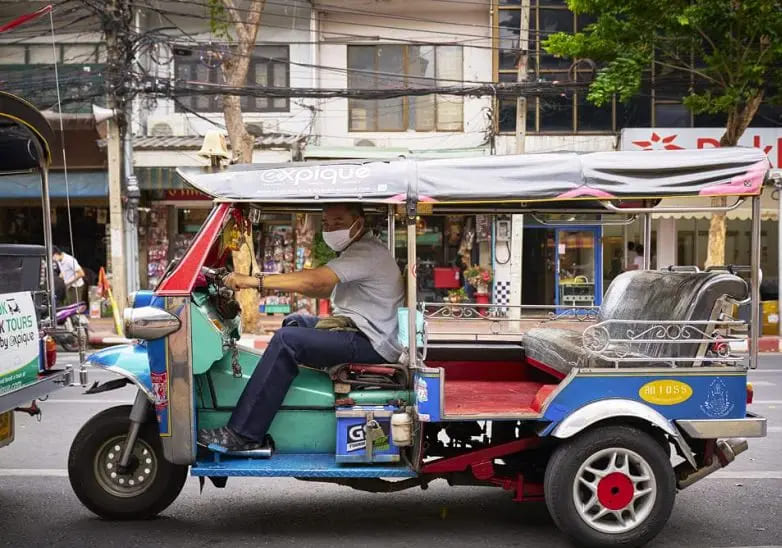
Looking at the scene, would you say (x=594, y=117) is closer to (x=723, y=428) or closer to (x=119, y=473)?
(x=723, y=428)

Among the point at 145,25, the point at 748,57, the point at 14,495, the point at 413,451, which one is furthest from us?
the point at 145,25

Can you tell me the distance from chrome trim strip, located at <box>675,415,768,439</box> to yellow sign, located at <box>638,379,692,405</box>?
0.41ft

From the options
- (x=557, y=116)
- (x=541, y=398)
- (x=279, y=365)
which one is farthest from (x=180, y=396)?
(x=557, y=116)

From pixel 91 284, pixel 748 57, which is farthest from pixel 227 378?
pixel 91 284

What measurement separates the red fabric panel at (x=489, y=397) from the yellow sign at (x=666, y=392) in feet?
2.07

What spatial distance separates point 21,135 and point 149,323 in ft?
8.32

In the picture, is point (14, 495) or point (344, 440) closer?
point (344, 440)

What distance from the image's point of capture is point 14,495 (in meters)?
5.30

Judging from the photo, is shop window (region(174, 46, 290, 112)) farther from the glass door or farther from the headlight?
the headlight

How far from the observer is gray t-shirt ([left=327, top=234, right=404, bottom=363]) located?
4.66m

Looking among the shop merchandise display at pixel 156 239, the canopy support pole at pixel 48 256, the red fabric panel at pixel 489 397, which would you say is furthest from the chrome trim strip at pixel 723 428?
the shop merchandise display at pixel 156 239

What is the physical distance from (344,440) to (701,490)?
2.72 meters

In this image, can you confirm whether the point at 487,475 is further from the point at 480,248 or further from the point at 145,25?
the point at 145,25

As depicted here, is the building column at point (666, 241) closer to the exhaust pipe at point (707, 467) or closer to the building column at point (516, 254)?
the building column at point (516, 254)
